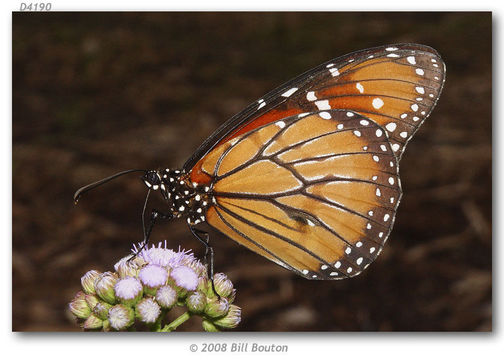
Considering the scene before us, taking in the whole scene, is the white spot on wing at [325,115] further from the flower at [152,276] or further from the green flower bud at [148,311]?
the green flower bud at [148,311]

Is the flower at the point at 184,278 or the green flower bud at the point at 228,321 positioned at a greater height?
the flower at the point at 184,278

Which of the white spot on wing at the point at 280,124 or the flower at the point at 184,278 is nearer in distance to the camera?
the flower at the point at 184,278

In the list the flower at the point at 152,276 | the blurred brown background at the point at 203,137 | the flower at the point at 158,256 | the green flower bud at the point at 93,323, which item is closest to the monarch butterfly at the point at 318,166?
the flower at the point at 158,256

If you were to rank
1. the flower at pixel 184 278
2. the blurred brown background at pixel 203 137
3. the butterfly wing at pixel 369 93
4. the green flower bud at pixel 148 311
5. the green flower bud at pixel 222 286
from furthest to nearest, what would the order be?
the blurred brown background at pixel 203 137 < the butterfly wing at pixel 369 93 < the green flower bud at pixel 222 286 < the flower at pixel 184 278 < the green flower bud at pixel 148 311

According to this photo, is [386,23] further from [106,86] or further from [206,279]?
[206,279]

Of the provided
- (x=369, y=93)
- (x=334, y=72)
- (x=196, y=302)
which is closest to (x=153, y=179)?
(x=196, y=302)
